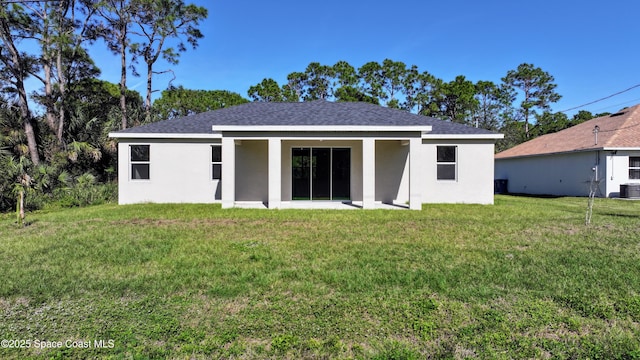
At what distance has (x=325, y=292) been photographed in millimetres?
3920

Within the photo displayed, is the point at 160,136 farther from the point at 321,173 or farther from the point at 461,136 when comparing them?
the point at 461,136

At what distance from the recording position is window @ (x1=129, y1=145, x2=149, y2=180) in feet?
41.3

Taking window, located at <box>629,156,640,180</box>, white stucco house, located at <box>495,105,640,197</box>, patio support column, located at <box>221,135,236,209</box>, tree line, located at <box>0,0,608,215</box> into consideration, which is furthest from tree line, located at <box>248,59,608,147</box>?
patio support column, located at <box>221,135,236,209</box>

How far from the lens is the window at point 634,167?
16.3m

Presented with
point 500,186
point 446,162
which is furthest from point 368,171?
point 500,186

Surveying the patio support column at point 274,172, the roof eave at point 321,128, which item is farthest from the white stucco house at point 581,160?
the patio support column at point 274,172

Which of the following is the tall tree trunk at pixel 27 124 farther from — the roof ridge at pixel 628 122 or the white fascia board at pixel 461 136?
the roof ridge at pixel 628 122

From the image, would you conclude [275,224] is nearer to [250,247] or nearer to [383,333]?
[250,247]

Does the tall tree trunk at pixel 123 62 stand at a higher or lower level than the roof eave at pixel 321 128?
higher

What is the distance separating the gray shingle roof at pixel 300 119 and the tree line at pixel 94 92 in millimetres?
4107

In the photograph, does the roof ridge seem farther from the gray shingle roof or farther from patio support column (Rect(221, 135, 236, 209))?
patio support column (Rect(221, 135, 236, 209))

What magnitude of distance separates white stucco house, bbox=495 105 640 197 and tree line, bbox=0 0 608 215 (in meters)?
12.9

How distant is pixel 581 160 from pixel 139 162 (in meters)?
22.0

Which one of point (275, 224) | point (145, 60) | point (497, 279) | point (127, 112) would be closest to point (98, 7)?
point (145, 60)
